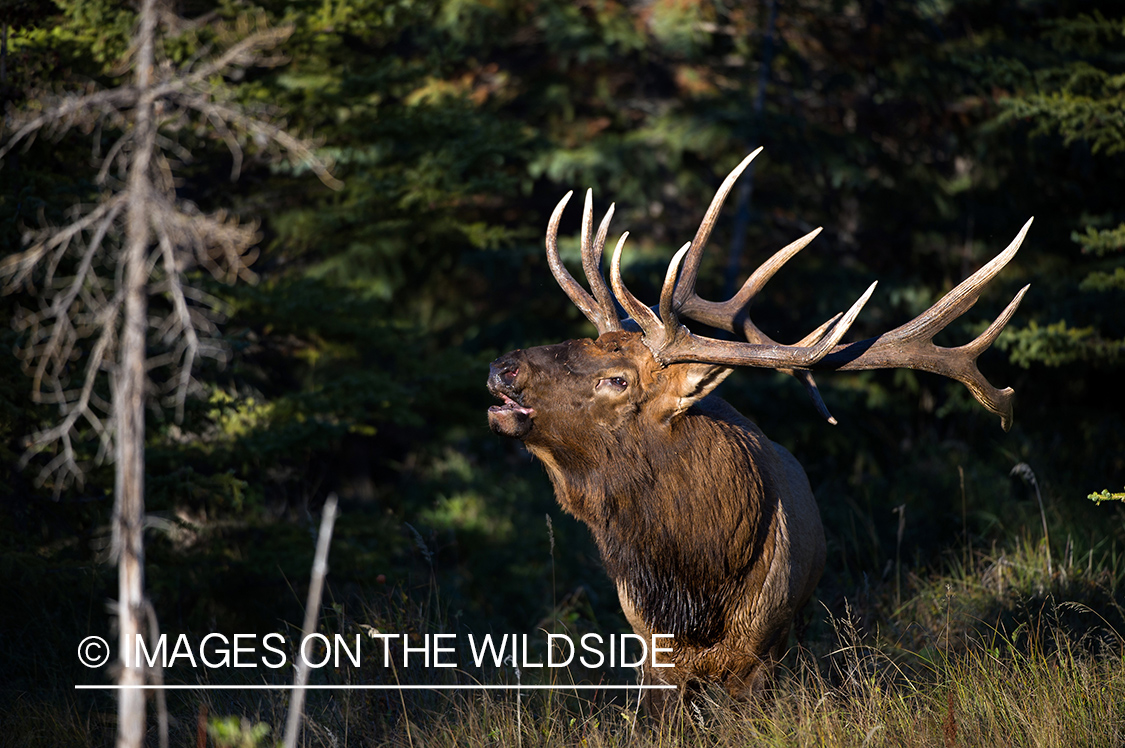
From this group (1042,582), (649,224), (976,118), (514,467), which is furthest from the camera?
(514,467)

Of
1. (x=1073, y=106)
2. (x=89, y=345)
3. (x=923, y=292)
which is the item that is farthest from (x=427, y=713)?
(x=923, y=292)

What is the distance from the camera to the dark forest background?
17.8ft

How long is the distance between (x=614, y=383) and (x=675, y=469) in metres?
0.46

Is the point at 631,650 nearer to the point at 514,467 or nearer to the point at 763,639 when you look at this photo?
the point at 763,639

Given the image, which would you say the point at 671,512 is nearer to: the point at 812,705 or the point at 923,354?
the point at 812,705

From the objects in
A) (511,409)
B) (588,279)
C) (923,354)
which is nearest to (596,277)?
(588,279)

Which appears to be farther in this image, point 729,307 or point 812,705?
point 729,307

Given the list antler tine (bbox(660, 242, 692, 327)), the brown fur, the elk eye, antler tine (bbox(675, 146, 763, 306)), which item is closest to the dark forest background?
the brown fur

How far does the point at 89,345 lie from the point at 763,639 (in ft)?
13.0

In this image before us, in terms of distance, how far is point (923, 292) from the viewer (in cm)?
915

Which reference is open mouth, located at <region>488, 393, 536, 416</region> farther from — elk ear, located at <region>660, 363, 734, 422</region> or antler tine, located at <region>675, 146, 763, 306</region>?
antler tine, located at <region>675, 146, 763, 306</region>

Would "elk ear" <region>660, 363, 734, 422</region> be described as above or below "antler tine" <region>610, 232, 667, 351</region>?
below

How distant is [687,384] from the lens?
4.01 meters

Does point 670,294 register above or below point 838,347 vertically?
above
